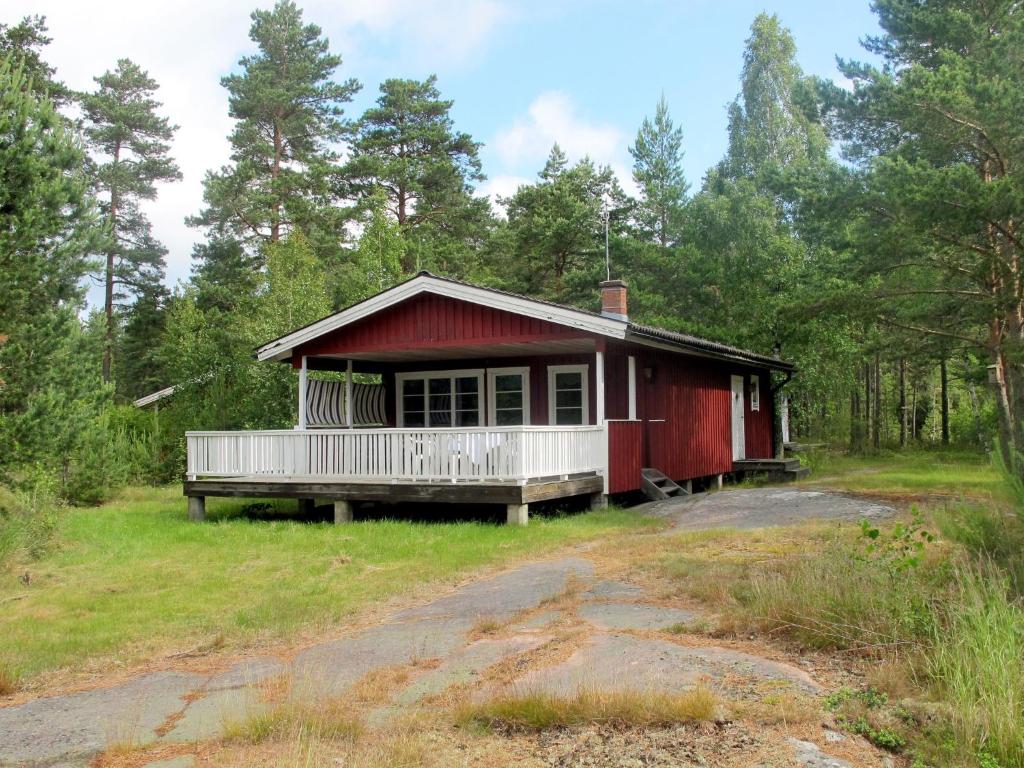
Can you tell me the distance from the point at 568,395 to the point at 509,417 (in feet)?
4.39

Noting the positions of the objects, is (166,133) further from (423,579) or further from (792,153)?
(423,579)

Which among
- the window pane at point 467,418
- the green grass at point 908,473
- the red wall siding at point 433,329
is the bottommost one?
the green grass at point 908,473

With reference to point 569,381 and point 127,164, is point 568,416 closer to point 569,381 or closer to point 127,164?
point 569,381

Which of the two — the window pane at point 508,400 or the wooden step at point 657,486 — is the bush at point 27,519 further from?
the wooden step at point 657,486

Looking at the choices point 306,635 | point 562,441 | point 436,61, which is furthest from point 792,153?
point 306,635

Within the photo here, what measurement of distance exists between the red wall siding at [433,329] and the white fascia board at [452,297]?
0.91 ft

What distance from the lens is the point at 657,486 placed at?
15.6m

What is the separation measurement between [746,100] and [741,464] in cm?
2578

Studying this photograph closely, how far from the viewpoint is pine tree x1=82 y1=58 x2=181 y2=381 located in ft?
118

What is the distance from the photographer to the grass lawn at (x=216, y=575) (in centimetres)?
690

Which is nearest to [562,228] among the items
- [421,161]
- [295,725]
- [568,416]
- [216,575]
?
[421,161]

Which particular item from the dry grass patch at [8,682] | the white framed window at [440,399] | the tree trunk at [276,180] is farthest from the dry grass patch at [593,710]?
the tree trunk at [276,180]

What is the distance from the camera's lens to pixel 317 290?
22812 mm

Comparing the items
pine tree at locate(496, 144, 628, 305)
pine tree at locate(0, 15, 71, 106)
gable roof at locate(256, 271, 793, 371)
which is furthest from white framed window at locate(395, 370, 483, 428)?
pine tree at locate(496, 144, 628, 305)
